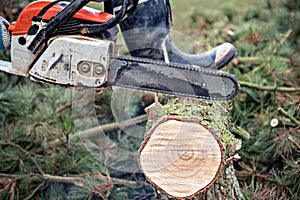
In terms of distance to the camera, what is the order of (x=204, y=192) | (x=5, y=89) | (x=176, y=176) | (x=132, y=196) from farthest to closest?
(x=5, y=89) < (x=132, y=196) < (x=204, y=192) < (x=176, y=176)

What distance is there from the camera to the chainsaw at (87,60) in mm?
1757

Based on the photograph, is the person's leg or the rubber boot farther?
the rubber boot

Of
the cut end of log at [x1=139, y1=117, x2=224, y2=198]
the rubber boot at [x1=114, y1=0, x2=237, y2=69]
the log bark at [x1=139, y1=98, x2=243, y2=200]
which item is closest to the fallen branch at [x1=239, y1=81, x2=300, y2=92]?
the rubber boot at [x1=114, y1=0, x2=237, y2=69]

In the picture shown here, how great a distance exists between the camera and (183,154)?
62.5 inches

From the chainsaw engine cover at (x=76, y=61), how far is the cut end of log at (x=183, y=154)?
0.36 m

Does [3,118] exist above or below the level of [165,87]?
below

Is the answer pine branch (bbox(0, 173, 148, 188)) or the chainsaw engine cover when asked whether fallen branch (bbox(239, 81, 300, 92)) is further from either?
the chainsaw engine cover

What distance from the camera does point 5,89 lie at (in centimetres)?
290

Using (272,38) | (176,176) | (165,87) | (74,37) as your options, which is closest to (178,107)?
(165,87)

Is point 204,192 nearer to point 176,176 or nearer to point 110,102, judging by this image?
point 176,176

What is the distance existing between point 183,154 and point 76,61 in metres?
0.58

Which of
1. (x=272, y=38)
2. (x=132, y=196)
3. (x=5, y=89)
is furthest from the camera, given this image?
(x=272, y=38)

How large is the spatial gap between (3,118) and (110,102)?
0.71 m

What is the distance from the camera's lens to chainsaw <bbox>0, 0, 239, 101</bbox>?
1757mm
